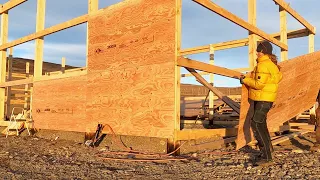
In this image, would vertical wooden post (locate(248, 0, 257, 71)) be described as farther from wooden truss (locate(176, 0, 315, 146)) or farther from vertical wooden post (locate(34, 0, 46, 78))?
vertical wooden post (locate(34, 0, 46, 78))

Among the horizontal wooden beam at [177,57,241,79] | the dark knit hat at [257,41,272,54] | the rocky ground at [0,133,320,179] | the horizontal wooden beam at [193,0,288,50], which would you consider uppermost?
the horizontal wooden beam at [193,0,288,50]

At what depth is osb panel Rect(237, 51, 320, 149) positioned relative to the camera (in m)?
5.62

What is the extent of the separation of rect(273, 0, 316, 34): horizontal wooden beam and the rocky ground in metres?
5.07

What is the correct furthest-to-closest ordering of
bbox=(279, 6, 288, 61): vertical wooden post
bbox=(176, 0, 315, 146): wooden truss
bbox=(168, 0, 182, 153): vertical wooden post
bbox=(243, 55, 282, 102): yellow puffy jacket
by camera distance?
bbox=(279, 6, 288, 61): vertical wooden post < bbox=(176, 0, 315, 146): wooden truss < bbox=(168, 0, 182, 153): vertical wooden post < bbox=(243, 55, 282, 102): yellow puffy jacket

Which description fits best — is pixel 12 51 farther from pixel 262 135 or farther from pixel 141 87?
pixel 262 135

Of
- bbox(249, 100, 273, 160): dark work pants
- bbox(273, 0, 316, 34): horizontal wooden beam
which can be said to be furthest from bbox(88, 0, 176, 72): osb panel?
bbox(273, 0, 316, 34): horizontal wooden beam

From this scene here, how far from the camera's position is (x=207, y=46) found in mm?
11883

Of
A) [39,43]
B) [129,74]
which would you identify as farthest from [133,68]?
[39,43]

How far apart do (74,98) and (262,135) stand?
4520mm

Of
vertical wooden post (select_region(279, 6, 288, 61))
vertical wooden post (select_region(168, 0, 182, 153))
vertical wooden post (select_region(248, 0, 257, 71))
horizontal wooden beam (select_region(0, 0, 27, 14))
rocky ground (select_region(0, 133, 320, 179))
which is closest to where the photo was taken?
rocky ground (select_region(0, 133, 320, 179))

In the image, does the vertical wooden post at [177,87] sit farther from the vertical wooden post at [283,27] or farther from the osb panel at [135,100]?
the vertical wooden post at [283,27]

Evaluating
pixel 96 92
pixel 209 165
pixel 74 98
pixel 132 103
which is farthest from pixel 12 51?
pixel 209 165

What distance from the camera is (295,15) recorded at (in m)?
9.65

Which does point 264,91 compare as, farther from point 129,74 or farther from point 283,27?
point 283,27
